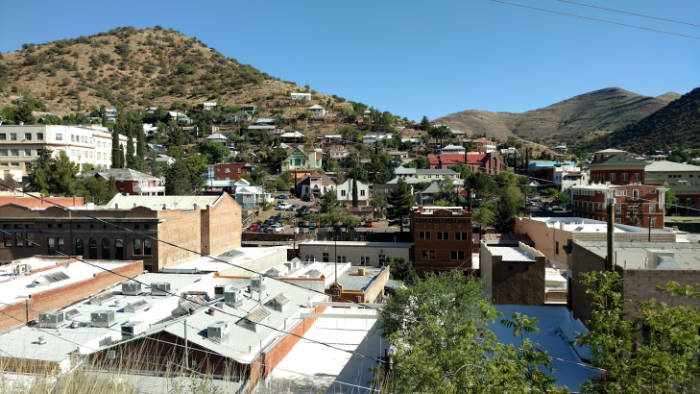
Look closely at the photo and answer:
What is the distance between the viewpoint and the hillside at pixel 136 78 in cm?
11419

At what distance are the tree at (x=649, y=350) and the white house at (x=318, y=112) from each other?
101m

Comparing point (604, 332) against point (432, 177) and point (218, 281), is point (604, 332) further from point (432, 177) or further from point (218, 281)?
point (432, 177)

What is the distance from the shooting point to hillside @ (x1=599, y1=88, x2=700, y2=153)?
363 ft

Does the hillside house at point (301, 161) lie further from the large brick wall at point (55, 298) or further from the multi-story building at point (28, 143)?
the large brick wall at point (55, 298)

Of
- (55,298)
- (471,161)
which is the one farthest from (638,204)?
(55,298)

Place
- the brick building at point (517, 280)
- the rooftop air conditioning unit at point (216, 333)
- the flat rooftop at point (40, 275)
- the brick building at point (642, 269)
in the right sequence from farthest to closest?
the brick building at point (517, 280)
the flat rooftop at point (40, 275)
the rooftop air conditioning unit at point (216, 333)
the brick building at point (642, 269)

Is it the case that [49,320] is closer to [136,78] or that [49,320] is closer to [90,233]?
[90,233]

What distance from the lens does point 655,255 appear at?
15672 millimetres

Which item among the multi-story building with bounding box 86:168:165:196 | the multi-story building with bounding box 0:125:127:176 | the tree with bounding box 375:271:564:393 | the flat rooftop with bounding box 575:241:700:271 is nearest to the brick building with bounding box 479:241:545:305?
the flat rooftop with bounding box 575:241:700:271

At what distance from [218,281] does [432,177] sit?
51852 mm

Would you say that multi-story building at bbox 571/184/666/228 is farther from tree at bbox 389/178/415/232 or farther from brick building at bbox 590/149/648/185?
tree at bbox 389/178/415/232

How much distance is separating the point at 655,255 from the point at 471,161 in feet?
220

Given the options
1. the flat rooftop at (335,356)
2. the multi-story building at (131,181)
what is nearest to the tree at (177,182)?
the multi-story building at (131,181)

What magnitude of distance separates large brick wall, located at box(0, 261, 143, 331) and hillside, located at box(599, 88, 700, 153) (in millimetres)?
110560
